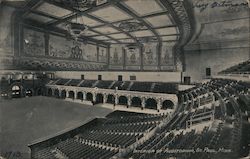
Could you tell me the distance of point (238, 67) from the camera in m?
6.96

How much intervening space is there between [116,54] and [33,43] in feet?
8.72

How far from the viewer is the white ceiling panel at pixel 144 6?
4.45 m

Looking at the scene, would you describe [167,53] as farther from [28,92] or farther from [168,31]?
[28,92]

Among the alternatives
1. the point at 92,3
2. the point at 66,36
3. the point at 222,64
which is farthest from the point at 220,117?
the point at 66,36

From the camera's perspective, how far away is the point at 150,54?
5594 millimetres

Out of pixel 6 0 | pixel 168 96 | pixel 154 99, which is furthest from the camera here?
pixel 154 99

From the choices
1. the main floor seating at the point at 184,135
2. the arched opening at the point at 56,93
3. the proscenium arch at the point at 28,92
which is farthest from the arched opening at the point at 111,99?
the proscenium arch at the point at 28,92

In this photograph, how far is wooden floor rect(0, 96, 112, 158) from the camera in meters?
4.51

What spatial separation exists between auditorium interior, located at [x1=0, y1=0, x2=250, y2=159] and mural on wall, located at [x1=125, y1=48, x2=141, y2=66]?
3 centimetres

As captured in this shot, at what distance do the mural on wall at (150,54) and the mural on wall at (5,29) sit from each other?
3.76 m

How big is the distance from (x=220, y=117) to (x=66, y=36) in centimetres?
469

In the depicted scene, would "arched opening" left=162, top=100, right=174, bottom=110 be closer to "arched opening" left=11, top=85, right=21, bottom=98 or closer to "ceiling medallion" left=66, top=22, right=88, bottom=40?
"ceiling medallion" left=66, top=22, right=88, bottom=40

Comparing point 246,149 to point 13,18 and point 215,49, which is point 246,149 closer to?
point 215,49

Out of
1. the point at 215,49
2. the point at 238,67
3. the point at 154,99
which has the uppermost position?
the point at 215,49
